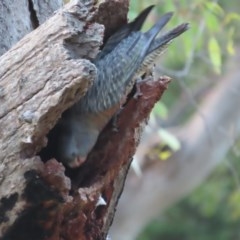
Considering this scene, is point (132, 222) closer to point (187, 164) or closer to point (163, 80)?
point (187, 164)

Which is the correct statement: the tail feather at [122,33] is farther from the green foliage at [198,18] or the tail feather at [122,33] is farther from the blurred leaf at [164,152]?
the blurred leaf at [164,152]

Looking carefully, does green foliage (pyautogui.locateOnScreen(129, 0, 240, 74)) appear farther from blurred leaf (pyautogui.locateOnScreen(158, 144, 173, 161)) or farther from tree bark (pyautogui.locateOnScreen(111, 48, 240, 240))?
tree bark (pyautogui.locateOnScreen(111, 48, 240, 240))

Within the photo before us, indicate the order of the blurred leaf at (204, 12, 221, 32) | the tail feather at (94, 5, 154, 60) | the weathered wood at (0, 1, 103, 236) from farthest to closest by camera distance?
1. the blurred leaf at (204, 12, 221, 32)
2. the tail feather at (94, 5, 154, 60)
3. the weathered wood at (0, 1, 103, 236)

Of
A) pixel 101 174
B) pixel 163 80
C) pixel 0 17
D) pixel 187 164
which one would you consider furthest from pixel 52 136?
pixel 187 164

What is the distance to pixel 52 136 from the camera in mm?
1654

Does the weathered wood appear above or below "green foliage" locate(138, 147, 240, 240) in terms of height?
above

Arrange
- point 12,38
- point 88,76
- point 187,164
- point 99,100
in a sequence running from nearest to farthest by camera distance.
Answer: point 88,76 < point 99,100 < point 12,38 < point 187,164

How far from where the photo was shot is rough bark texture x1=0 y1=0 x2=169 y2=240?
4.91 feet

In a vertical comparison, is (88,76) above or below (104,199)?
above

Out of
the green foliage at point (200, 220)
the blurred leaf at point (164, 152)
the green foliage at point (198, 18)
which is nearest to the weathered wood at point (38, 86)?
the green foliage at point (198, 18)

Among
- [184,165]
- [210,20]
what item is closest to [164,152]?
[184,165]

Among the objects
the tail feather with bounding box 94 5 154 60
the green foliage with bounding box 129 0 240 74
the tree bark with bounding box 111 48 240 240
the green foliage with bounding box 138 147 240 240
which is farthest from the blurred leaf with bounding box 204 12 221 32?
the green foliage with bounding box 138 147 240 240

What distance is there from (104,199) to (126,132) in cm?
15

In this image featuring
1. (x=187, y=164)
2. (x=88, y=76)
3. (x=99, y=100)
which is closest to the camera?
(x=88, y=76)
